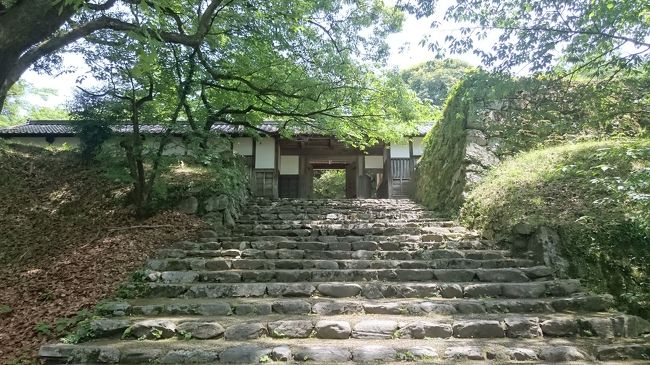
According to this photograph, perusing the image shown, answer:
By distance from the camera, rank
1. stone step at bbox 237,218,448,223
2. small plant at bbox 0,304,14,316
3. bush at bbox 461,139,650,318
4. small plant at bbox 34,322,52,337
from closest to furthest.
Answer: small plant at bbox 34,322,52,337 → bush at bbox 461,139,650,318 → small plant at bbox 0,304,14,316 → stone step at bbox 237,218,448,223

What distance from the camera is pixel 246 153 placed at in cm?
1516

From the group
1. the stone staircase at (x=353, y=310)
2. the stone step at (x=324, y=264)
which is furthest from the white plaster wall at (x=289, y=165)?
the stone step at (x=324, y=264)

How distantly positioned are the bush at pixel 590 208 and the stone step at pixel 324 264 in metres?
0.75

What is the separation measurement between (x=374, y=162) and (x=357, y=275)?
1153 centimetres

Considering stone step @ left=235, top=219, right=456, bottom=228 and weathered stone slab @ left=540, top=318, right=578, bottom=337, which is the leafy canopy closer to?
stone step @ left=235, top=219, right=456, bottom=228

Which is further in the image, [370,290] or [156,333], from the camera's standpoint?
[370,290]

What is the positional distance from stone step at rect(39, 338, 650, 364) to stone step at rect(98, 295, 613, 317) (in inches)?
26.3

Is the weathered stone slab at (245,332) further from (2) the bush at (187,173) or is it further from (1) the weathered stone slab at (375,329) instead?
(2) the bush at (187,173)

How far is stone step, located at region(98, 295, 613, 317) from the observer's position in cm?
446

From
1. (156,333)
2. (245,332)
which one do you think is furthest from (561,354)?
(156,333)

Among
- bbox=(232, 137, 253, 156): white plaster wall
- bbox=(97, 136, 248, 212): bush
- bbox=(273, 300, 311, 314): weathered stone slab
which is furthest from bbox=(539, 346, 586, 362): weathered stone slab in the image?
bbox=(232, 137, 253, 156): white plaster wall

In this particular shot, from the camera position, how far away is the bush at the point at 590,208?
4230 mm

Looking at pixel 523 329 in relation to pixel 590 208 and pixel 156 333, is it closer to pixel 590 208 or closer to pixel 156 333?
pixel 590 208

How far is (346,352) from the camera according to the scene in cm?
358
